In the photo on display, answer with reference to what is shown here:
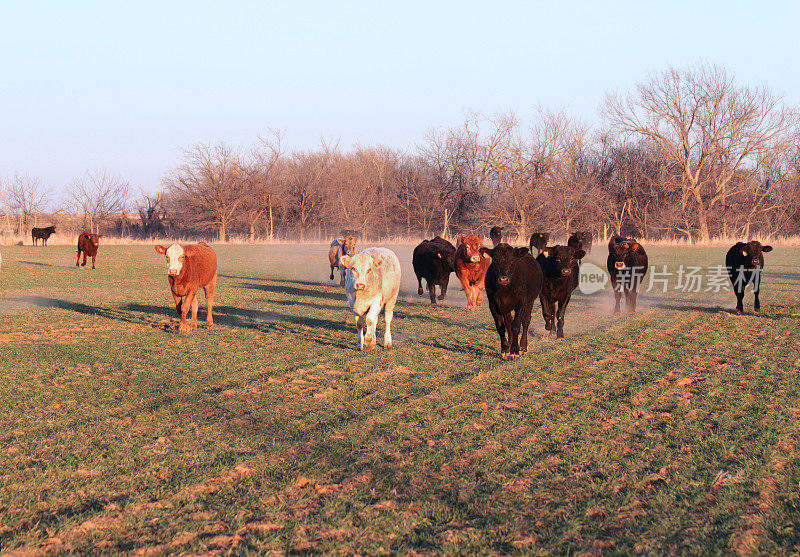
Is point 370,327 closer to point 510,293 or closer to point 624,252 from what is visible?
point 510,293

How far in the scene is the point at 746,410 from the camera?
6.35 m

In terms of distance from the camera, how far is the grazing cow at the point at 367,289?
30.2 ft

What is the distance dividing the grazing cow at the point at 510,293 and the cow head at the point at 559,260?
1.32 metres

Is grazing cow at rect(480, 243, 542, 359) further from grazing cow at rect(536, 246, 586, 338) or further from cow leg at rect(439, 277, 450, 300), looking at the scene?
cow leg at rect(439, 277, 450, 300)

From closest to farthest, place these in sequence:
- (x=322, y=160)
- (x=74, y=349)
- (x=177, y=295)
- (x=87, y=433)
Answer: (x=87, y=433), (x=74, y=349), (x=177, y=295), (x=322, y=160)

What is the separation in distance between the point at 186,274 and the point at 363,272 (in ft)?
12.0

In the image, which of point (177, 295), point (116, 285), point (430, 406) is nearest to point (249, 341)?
point (177, 295)

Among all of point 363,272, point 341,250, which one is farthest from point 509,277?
point 341,250

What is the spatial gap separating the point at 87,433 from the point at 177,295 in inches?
230

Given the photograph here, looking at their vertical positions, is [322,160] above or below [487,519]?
above

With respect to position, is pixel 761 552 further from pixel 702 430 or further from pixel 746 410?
pixel 746 410

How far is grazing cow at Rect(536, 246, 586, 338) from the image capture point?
1050 centimetres

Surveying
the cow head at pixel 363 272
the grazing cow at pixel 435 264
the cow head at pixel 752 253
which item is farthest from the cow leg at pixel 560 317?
the cow head at pixel 752 253

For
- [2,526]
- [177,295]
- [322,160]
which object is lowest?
[2,526]
